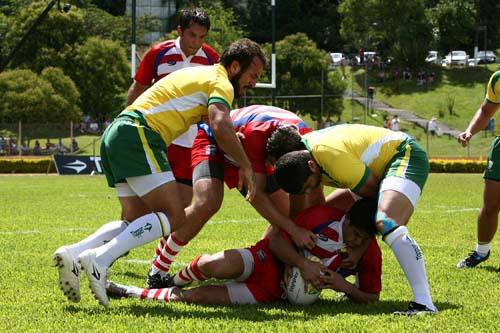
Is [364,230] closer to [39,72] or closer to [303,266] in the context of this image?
[303,266]

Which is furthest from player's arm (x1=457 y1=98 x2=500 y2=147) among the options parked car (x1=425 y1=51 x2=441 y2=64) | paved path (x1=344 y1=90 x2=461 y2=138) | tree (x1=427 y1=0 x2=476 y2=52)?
tree (x1=427 y1=0 x2=476 y2=52)

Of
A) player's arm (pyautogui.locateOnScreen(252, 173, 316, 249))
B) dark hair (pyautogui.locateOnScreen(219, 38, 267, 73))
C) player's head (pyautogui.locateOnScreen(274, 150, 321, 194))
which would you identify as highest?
dark hair (pyautogui.locateOnScreen(219, 38, 267, 73))

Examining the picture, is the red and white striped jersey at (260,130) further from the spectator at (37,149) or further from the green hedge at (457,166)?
the spectator at (37,149)

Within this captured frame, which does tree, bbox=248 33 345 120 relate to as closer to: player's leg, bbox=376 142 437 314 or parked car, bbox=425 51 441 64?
parked car, bbox=425 51 441 64

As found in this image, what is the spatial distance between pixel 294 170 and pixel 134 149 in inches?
45.5

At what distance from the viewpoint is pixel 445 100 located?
61.7m

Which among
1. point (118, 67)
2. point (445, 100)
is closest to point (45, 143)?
point (118, 67)

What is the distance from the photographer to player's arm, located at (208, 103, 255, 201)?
5.91 meters

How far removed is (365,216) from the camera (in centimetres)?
584

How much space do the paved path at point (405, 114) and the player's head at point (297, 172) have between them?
45.4 metres

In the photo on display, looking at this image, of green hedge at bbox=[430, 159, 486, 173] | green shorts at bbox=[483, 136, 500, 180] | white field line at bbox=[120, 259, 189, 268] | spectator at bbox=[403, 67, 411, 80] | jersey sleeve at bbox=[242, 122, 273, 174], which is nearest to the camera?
jersey sleeve at bbox=[242, 122, 273, 174]

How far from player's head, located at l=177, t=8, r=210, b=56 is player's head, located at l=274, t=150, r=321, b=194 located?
282cm

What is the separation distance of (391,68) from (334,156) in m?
66.4

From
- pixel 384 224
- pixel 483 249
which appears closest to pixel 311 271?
pixel 384 224
